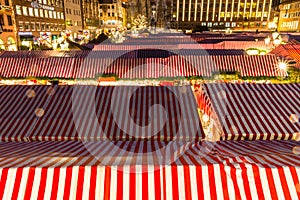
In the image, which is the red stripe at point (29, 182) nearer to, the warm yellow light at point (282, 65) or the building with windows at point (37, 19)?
the warm yellow light at point (282, 65)

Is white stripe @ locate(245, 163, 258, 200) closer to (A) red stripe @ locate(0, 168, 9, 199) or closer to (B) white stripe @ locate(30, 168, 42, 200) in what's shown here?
(B) white stripe @ locate(30, 168, 42, 200)

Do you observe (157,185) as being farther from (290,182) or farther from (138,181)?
(290,182)

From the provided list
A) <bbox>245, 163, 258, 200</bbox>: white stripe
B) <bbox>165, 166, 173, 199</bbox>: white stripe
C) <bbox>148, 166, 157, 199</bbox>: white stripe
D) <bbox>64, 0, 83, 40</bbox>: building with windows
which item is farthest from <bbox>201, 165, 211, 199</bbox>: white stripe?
<bbox>64, 0, 83, 40</bbox>: building with windows

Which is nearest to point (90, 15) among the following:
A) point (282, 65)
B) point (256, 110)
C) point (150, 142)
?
point (282, 65)

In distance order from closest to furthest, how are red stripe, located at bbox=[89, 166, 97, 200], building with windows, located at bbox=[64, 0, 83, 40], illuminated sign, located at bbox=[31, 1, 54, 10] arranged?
red stripe, located at bbox=[89, 166, 97, 200] → illuminated sign, located at bbox=[31, 1, 54, 10] → building with windows, located at bbox=[64, 0, 83, 40]

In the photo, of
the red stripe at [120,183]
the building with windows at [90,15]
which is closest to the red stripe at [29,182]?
the red stripe at [120,183]

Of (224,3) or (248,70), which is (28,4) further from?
(224,3)

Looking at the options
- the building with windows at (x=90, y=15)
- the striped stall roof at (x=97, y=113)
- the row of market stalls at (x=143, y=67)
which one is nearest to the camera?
the striped stall roof at (x=97, y=113)
